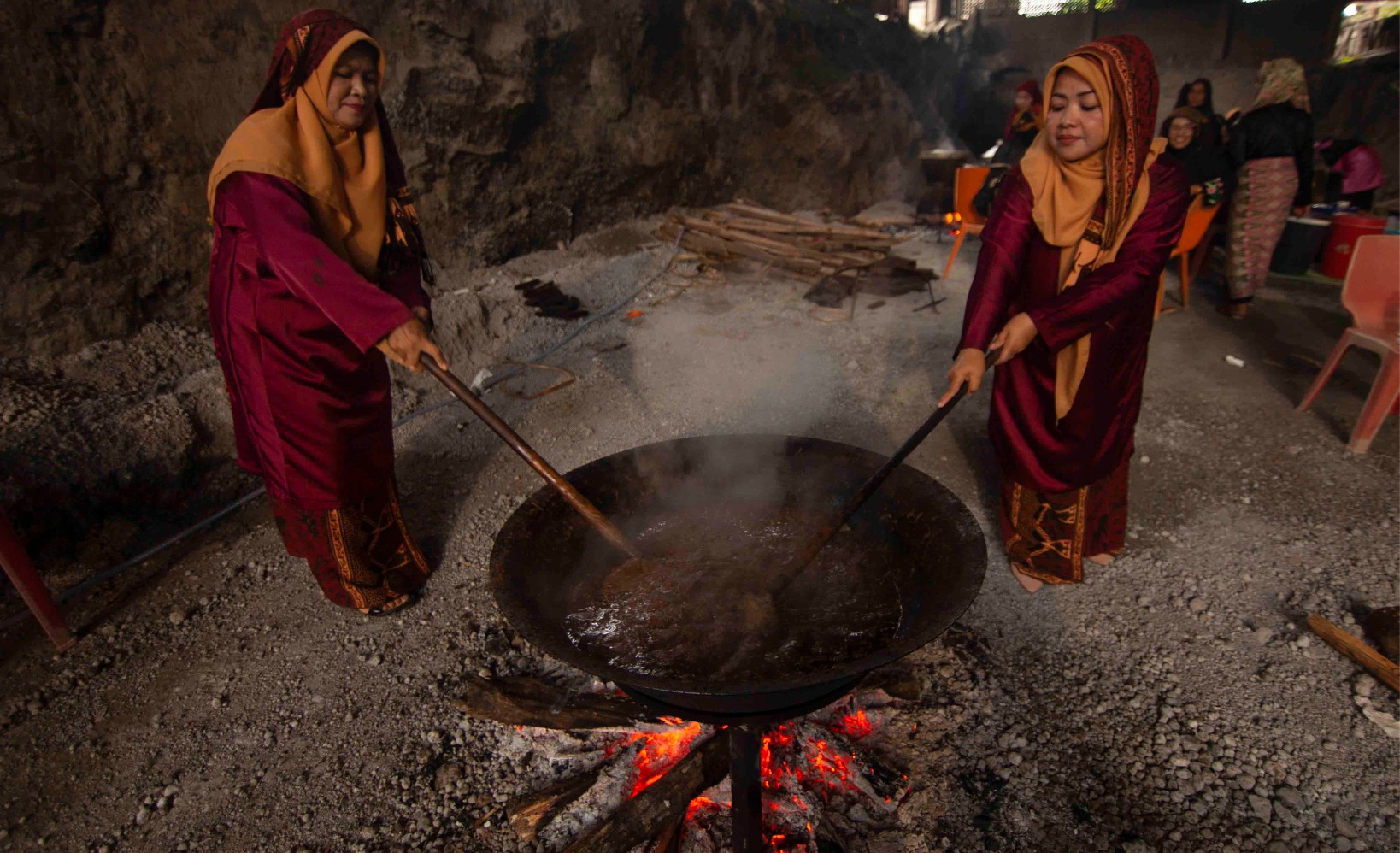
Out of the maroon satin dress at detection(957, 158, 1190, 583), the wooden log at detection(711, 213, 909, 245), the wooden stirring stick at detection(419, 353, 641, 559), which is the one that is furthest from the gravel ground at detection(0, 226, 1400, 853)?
the wooden log at detection(711, 213, 909, 245)

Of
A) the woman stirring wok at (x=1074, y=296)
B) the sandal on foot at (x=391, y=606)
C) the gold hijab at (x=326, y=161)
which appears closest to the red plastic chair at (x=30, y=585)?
the sandal on foot at (x=391, y=606)

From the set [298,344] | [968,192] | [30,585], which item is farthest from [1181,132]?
[30,585]

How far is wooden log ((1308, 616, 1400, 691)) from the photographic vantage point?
2.51 meters

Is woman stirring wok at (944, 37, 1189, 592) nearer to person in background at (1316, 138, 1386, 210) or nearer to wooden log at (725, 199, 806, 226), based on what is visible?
wooden log at (725, 199, 806, 226)

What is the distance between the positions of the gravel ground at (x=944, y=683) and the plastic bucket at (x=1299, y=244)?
11.7ft

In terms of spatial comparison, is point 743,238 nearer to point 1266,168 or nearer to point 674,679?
point 1266,168

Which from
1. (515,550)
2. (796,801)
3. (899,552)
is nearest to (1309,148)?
(899,552)

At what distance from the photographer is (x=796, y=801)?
2.17m

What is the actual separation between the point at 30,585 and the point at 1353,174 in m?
11.3

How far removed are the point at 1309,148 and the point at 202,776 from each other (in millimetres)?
8164

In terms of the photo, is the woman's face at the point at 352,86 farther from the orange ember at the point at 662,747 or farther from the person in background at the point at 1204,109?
the person in background at the point at 1204,109

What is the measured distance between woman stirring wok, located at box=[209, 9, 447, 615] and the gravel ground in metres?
0.50

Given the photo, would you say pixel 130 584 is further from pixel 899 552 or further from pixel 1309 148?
pixel 1309 148

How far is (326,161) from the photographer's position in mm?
2361
